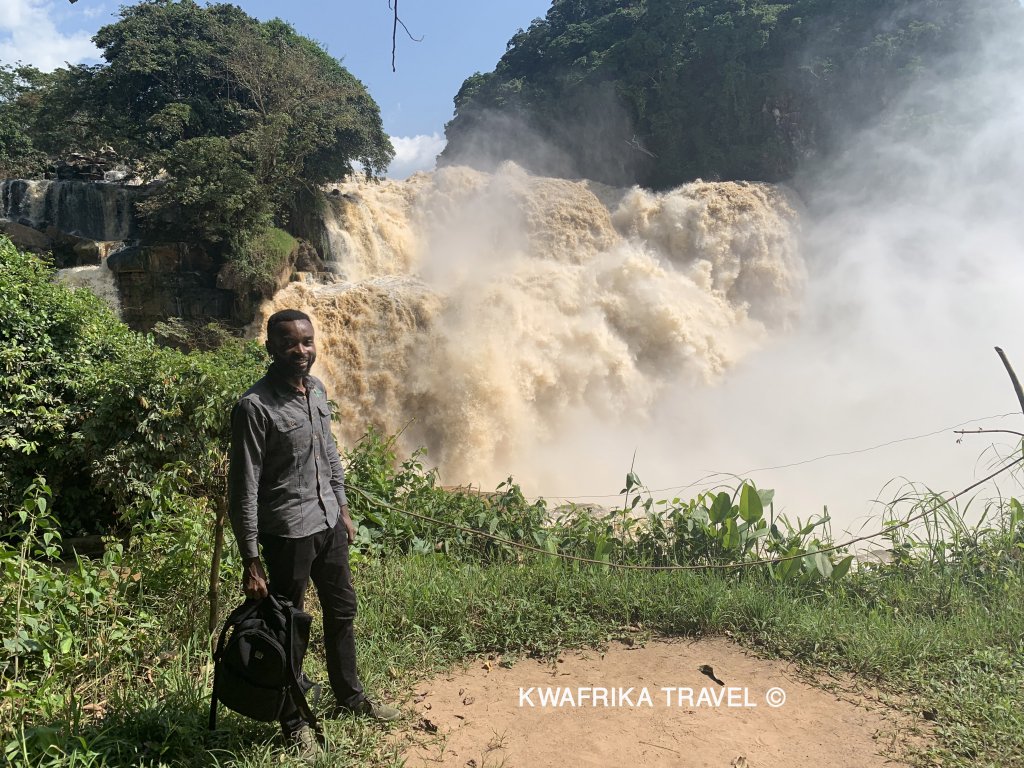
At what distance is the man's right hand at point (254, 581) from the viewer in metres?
2.19

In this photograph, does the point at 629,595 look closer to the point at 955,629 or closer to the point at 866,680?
the point at 866,680

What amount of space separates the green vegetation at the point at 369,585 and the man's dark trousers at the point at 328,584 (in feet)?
0.50

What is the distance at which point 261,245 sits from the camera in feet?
43.3

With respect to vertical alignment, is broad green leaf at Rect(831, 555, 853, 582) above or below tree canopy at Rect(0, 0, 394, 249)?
below

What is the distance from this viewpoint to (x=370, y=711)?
254 cm

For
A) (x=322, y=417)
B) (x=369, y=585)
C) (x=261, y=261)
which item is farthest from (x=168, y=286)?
(x=322, y=417)

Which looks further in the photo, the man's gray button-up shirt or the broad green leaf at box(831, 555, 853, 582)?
the broad green leaf at box(831, 555, 853, 582)

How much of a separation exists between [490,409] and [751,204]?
10364 millimetres

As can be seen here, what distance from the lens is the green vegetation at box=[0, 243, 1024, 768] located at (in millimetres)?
2428

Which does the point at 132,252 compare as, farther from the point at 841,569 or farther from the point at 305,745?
the point at 841,569

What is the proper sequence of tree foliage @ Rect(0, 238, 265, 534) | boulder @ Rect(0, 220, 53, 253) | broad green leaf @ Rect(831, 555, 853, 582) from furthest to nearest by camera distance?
boulder @ Rect(0, 220, 53, 253) → tree foliage @ Rect(0, 238, 265, 534) → broad green leaf @ Rect(831, 555, 853, 582)

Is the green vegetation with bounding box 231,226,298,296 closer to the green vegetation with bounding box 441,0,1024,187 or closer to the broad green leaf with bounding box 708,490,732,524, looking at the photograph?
the broad green leaf with bounding box 708,490,732,524

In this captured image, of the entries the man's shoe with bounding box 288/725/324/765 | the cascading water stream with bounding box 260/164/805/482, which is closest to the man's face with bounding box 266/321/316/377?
the man's shoe with bounding box 288/725/324/765

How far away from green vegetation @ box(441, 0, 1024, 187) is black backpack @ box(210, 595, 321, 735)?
21.8 m
